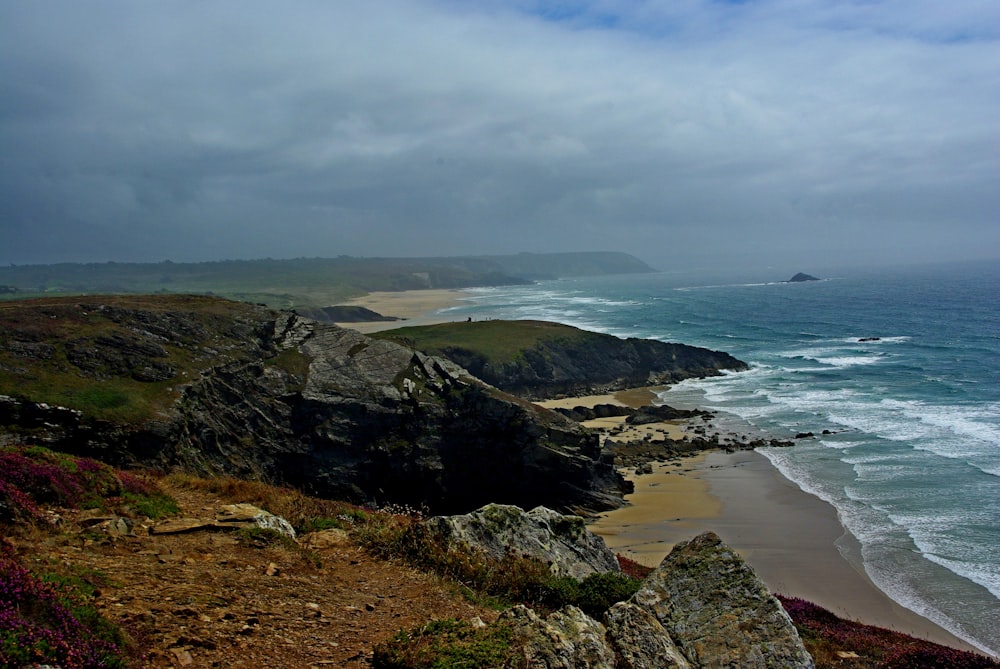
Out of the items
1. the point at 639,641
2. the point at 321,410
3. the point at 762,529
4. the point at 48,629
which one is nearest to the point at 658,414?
the point at 762,529

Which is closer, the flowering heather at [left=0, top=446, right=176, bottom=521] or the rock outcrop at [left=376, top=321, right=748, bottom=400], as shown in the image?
the flowering heather at [left=0, top=446, right=176, bottom=521]

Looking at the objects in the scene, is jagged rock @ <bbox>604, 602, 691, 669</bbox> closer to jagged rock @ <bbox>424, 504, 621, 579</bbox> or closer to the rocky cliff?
the rocky cliff

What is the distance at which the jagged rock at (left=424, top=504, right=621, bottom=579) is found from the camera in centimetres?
1276

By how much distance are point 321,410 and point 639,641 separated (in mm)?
28783

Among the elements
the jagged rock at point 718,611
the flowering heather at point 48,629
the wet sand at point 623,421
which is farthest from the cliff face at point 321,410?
the jagged rock at point 718,611

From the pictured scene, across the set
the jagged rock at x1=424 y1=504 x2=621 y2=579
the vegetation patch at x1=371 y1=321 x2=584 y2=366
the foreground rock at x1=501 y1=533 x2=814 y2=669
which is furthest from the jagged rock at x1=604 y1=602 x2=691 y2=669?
the vegetation patch at x1=371 y1=321 x2=584 y2=366

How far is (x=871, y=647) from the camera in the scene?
14406 mm

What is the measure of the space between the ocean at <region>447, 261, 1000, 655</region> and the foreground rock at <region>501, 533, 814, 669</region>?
16.8 meters

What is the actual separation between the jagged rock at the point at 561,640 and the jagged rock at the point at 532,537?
16.3ft

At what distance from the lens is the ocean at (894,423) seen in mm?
25562

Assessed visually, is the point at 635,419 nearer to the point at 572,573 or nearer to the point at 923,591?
the point at 923,591

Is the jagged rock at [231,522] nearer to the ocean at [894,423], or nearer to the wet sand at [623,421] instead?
the ocean at [894,423]

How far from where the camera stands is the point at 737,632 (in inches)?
329

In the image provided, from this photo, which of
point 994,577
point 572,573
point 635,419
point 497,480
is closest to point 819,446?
point 635,419
